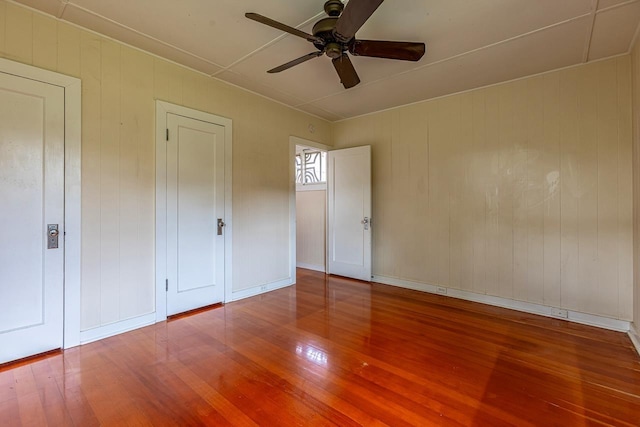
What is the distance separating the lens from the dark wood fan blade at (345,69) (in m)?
2.38

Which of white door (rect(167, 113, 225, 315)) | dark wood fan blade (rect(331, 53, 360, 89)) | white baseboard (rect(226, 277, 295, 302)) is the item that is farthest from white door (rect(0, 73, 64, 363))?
dark wood fan blade (rect(331, 53, 360, 89))

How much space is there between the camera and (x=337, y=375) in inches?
83.1

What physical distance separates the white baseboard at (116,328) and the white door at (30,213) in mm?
182

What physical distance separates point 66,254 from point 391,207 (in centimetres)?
382

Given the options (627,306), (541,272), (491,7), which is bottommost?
(627,306)

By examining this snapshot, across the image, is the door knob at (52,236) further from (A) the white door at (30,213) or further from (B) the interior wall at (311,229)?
(B) the interior wall at (311,229)

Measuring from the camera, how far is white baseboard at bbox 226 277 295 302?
3784 millimetres

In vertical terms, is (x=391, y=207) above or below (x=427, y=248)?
above

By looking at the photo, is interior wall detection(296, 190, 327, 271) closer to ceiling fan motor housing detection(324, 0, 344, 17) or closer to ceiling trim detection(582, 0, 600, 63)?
Answer: ceiling fan motor housing detection(324, 0, 344, 17)

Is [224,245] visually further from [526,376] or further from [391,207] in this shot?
[526,376]

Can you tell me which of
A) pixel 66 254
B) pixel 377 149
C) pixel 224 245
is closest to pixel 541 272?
pixel 377 149

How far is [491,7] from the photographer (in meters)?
2.21

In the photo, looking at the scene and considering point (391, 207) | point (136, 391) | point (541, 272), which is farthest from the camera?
point (391, 207)

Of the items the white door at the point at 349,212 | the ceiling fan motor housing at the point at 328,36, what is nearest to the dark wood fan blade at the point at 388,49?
the ceiling fan motor housing at the point at 328,36
